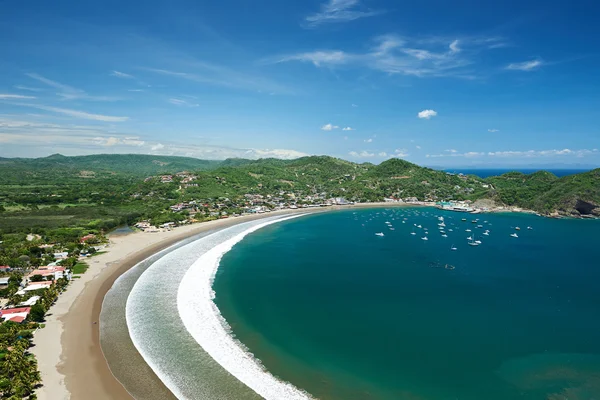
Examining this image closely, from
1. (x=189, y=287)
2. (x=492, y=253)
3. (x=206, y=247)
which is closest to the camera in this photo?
(x=189, y=287)

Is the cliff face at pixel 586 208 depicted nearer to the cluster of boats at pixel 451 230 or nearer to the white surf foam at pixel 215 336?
the cluster of boats at pixel 451 230

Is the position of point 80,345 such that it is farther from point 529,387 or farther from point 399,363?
point 529,387

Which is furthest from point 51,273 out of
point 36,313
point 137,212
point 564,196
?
point 564,196

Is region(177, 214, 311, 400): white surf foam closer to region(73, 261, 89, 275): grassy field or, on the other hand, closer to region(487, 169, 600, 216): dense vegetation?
region(73, 261, 89, 275): grassy field

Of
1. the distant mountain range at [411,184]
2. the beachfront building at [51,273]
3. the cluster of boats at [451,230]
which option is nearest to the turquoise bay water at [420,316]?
the cluster of boats at [451,230]

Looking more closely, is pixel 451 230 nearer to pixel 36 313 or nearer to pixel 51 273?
pixel 36 313

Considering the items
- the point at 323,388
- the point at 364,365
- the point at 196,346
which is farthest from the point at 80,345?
the point at 364,365
